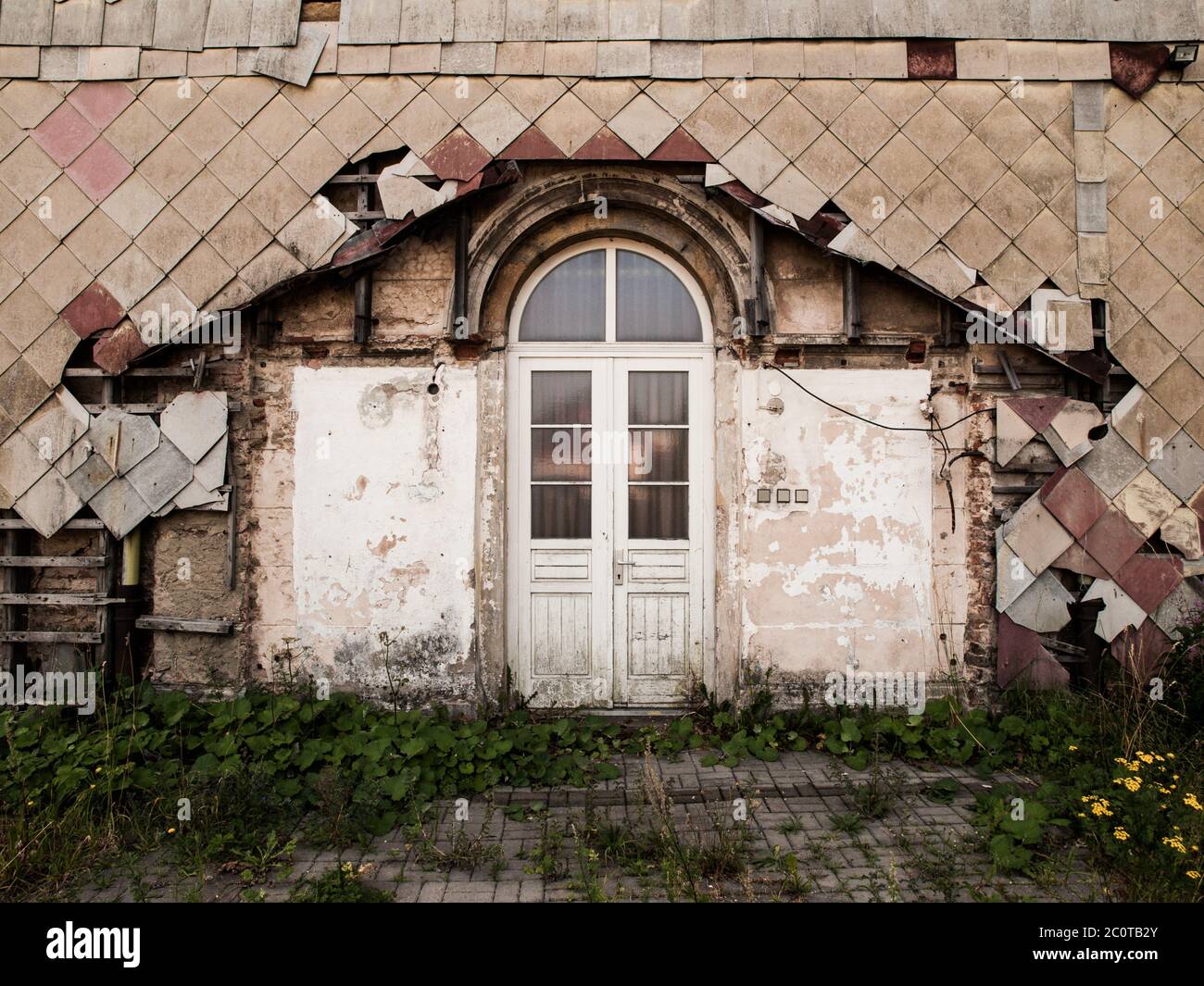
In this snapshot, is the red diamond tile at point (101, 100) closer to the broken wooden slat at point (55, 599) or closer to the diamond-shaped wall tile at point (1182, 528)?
the broken wooden slat at point (55, 599)

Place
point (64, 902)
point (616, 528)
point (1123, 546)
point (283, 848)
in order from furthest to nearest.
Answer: point (616, 528) → point (1123, 546) → point (283, 848) → point (64, 902)

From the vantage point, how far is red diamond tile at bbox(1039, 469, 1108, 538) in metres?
4.80

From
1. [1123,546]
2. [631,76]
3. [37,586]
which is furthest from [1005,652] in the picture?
[37,586]

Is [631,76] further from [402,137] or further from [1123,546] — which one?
[1123,546]

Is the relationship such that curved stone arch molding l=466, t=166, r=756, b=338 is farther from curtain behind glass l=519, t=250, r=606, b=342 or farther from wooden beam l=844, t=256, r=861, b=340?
wooden beam l=844, t=256, r=861, b=340

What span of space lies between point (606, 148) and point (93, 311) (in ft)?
12.0

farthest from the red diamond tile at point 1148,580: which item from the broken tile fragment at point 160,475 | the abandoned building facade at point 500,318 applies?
the broken tile fragment at point 160,475

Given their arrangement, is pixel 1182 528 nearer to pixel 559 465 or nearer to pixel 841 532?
pixel 841 532

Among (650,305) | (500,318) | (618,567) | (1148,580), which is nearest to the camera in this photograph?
(1148,580)

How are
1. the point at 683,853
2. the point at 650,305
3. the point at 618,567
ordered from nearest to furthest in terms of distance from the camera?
the point at 683,853
the point at 618,567
the point at 650,305

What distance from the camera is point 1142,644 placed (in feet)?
15.8

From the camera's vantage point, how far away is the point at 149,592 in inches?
196

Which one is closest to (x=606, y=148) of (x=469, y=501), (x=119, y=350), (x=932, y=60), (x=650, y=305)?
(x=650, y=305)

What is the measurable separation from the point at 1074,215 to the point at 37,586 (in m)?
7.63
